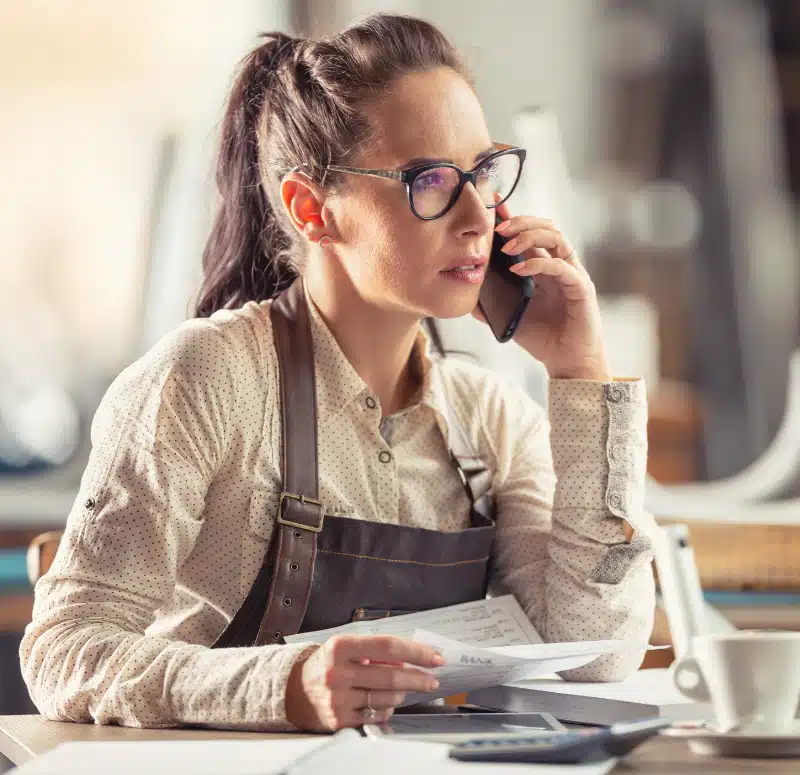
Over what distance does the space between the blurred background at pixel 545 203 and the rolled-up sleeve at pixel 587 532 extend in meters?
0.97

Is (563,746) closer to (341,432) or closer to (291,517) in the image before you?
(291,517)

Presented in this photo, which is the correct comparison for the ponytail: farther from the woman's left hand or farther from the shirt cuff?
the shirt cuff

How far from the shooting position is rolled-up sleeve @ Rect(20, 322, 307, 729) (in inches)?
46.5

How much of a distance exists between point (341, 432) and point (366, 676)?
55cm

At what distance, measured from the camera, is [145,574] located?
52.9 inches

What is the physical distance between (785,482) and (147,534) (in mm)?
2748

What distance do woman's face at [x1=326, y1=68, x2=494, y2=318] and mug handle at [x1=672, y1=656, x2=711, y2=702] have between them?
638 millimetres

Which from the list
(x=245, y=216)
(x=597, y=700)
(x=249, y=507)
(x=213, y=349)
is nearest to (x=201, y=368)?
(x=213, y=349)

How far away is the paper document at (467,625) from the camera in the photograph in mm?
1398

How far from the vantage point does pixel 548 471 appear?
1.80 metres

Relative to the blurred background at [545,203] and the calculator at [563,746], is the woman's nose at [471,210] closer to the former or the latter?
the calculator at [563,746]

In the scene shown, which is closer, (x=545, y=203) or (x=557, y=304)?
(x=557, y=304)

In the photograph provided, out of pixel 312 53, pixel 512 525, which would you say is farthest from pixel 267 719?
pixel 312 53

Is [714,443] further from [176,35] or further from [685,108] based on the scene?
[176,35]
